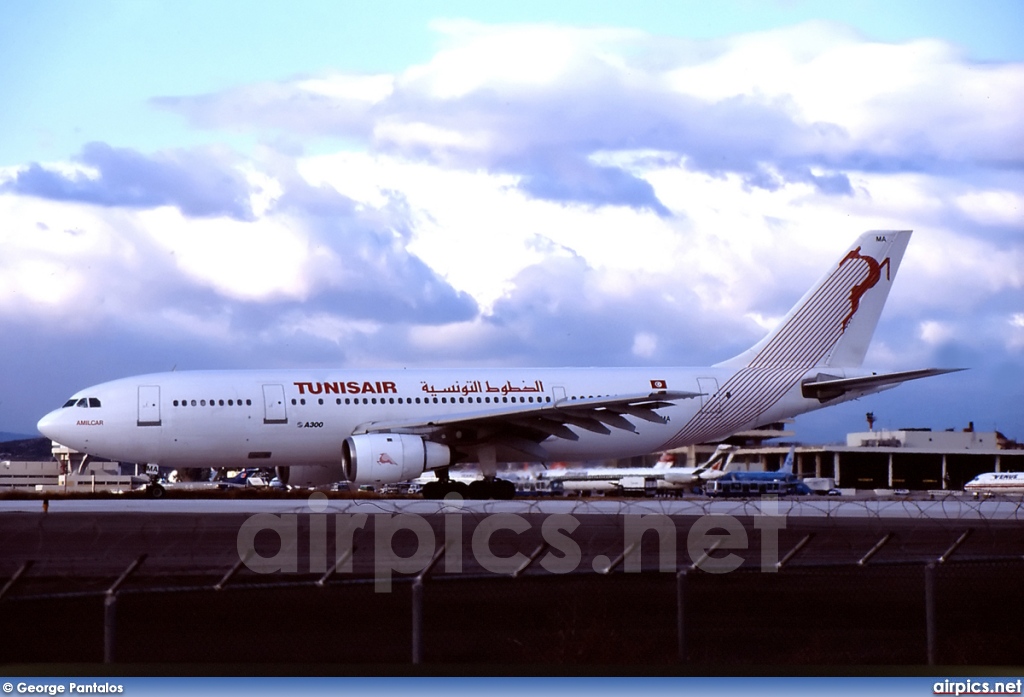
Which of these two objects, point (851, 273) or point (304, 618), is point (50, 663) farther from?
point (851, 273)

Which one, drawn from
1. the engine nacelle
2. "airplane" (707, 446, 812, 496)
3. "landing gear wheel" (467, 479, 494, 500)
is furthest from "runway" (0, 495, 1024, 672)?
"airplane" (707, 446, 812, 496)

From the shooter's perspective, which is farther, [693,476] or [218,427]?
[693,476]

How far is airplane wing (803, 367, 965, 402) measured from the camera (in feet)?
114

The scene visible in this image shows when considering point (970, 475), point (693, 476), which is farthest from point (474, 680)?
point (970, 475)

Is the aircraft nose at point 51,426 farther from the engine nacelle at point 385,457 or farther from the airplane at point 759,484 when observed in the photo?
the airplane at point 759,484

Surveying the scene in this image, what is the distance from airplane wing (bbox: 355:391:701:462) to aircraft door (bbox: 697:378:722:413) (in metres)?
1.64

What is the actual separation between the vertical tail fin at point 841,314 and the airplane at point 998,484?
20447mm

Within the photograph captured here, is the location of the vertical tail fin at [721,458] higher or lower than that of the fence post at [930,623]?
higher

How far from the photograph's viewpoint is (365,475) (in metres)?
30.0

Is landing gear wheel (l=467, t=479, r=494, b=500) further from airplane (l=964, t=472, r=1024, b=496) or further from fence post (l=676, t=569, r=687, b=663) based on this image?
airplane (l=964, t=472, r=1024, b=496)

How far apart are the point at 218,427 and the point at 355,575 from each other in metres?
18.1

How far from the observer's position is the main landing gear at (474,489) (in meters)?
32.9

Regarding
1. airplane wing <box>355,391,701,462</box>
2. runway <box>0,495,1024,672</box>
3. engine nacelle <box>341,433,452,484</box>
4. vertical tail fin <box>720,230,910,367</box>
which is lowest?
runway <box>0,495,1024,672</box>

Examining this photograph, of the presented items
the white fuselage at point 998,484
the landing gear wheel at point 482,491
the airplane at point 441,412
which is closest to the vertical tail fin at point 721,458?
the white fuselage at point 998,484
